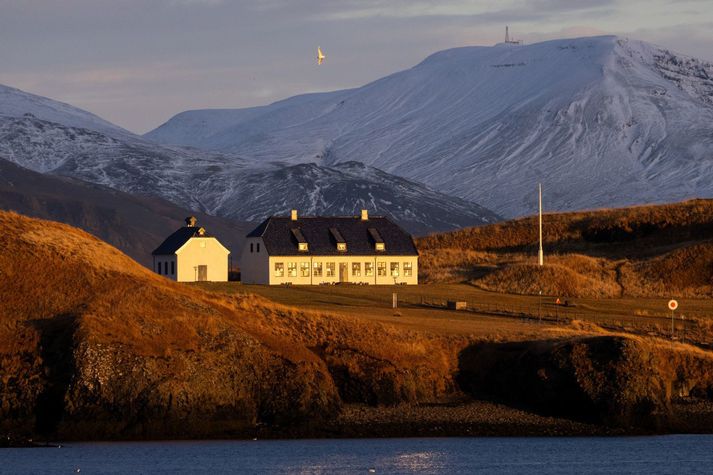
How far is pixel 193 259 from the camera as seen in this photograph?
420ft

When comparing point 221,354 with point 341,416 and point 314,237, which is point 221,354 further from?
point 314,237

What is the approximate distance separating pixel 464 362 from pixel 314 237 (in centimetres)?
4949

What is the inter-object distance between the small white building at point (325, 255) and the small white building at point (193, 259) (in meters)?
4.15

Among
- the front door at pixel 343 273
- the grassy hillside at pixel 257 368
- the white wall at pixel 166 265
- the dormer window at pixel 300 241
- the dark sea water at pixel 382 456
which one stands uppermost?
the dormer window at pixel 300 241

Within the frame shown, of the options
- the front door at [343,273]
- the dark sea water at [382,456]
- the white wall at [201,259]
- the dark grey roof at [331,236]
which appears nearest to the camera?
the dark sea water at [382,456]

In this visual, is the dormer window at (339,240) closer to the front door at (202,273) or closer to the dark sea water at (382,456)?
the front door at (202,273)

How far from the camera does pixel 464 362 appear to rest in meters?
74.1

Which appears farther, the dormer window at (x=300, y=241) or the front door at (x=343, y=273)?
the front door at (x=343, y=273)

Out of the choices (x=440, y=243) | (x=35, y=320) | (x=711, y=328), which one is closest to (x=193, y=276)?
(x=440, y=243)

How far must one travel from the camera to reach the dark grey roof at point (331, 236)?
12138 centimetres

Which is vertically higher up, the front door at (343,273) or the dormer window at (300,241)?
the dormer window at (300,241)

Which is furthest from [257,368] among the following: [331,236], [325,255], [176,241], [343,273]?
[176,241]

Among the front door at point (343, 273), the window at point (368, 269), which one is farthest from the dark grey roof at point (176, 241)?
the window at point (368, 269)

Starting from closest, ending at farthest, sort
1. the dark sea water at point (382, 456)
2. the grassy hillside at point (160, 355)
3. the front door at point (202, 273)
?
1. the dark sea water at point (382, 456)
2. the grassy hillside at point (160, 355)
3. the front door at point (202, 273)
